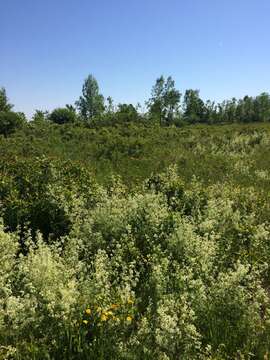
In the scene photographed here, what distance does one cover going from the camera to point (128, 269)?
585cm

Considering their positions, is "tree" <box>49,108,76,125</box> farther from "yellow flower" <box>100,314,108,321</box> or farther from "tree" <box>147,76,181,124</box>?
"yellow flower" <box>100,314,108,321</box>

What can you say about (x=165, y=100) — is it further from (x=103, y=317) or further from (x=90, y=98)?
(x=103, y=317)

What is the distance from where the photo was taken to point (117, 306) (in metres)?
4.57

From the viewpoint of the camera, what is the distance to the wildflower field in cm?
435

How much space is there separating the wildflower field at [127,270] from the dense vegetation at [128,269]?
2 cm

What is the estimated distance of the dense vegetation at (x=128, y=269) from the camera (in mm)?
4355

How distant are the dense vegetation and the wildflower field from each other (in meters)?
0.02

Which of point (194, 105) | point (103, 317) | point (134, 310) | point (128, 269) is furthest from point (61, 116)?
point (103, 317)

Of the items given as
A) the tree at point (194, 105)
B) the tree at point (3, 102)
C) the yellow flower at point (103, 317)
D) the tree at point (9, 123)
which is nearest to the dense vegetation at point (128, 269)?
the yellow flower at point (103, 317)

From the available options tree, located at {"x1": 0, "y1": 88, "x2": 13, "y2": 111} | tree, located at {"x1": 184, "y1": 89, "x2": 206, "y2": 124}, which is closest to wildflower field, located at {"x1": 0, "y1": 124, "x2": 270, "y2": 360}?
tree, located at {"x1": 0, "y1": 88, "x2": 13, "y2": 111}

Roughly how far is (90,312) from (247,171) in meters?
11.3

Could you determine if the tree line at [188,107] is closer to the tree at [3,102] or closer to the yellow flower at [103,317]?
the tree at [3,102]

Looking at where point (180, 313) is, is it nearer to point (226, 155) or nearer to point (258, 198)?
point (258, 198)

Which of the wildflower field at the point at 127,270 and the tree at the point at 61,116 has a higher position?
the tree at the point at 61,116
